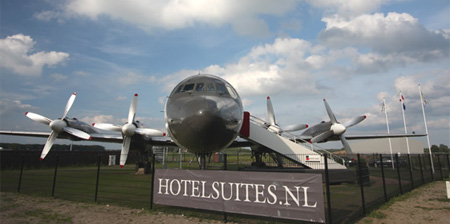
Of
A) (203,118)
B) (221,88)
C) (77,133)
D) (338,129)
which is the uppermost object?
(221,88)

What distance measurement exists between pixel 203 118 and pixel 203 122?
0.10 metres

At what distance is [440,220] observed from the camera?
6141 mm

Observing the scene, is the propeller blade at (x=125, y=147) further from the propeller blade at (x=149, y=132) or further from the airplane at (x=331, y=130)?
the airplane at (x=331, y=130)

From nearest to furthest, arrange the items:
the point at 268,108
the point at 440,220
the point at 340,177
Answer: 1. the point at 440,220
2. the point at 340,177
3. the point at 268,108

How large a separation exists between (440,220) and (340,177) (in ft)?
20.5

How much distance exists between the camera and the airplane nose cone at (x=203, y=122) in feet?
20.1

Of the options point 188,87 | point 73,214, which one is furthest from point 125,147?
point 188,87

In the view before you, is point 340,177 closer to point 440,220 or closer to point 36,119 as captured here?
point 440,220

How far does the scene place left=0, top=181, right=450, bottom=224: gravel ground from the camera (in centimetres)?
612

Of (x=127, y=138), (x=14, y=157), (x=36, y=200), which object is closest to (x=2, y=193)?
(x=36, y=200)

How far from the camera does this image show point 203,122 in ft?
19.9

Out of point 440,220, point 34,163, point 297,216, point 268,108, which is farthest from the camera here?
point 34,163

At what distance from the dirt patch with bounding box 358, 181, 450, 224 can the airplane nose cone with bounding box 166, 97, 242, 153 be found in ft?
13.0

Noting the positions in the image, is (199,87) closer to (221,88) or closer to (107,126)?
(221,88)
